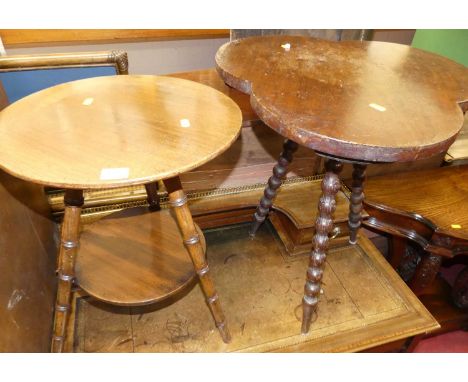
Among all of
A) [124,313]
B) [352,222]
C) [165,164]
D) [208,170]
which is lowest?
A: [124,313]

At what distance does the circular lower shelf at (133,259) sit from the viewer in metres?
1.03

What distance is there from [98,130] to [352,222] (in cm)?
106

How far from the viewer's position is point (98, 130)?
2.62 ft

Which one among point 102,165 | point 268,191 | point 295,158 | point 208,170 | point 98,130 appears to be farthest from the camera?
point 295,158

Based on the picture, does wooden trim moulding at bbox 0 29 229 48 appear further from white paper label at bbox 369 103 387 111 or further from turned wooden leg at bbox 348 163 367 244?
white paper label at bbox 369 103 387 111

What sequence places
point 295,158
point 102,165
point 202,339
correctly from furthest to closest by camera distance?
point 295,158 → point 202,339 → point 102,165

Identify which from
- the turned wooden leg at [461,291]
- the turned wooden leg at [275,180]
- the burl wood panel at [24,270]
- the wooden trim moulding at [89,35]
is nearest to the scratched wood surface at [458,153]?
the turned wooden leg at [461,291]

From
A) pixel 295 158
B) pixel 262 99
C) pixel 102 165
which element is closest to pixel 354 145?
pixel 262 99

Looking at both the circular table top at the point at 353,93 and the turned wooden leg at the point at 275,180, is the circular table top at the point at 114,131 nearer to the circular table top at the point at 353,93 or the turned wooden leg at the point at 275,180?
the circular table top at the point at 353,93

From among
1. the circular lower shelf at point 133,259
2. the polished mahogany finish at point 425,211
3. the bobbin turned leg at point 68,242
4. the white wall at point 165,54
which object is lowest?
the polished mahogany finish at point 425,211

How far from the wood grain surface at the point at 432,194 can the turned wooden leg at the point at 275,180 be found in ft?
1.66

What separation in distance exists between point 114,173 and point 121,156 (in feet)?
0.20

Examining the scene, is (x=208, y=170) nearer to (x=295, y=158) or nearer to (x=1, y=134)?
(x=295, y=158)

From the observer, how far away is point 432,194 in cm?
156
